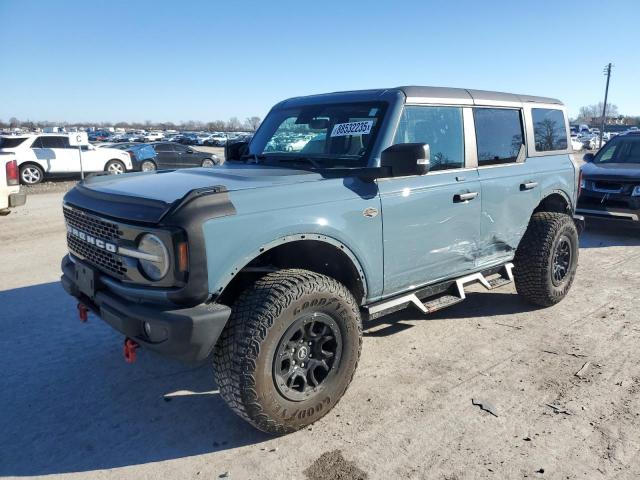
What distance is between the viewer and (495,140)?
4633 millimetres

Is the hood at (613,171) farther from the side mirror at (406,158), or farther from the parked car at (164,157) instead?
the parked car at (164,157)

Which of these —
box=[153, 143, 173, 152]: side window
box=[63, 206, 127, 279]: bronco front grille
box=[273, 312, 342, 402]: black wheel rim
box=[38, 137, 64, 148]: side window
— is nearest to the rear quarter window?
box=[38, 137, 64, 148]: side window

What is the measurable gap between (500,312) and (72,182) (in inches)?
650

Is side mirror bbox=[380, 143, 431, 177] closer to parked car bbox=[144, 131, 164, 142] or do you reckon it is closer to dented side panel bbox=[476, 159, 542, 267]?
dented side panel bbox=[476, 159, 542, 267]

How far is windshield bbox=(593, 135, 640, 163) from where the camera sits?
9.72m

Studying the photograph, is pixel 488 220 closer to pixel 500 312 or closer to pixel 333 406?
pixel 500 312

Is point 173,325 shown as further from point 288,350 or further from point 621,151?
point 621,151

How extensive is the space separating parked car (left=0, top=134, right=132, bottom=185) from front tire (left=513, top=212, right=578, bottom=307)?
15918 mm

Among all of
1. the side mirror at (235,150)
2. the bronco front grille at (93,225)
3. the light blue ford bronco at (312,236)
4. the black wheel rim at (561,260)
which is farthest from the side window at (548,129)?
the bronco front grille at (93,225)

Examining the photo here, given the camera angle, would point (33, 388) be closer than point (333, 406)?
No

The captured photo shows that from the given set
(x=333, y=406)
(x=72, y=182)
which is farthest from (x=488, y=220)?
(x=72, y=182)

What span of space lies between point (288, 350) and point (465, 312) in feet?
8.83

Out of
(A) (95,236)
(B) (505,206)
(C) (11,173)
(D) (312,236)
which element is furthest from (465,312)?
(C) (11,173)

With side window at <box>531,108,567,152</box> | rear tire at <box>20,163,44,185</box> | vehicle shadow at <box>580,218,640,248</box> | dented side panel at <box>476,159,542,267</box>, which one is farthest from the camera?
rear tire at <box>20,163,44,185</box>
